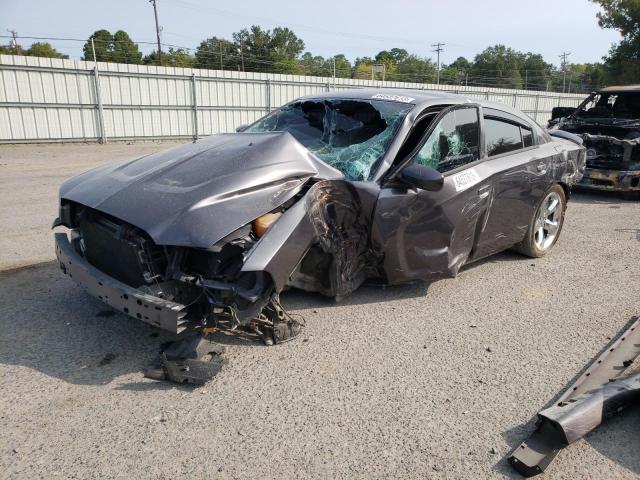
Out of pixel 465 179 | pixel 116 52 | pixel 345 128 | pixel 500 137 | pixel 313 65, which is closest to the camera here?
pixel 465 179

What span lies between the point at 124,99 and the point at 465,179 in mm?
16405

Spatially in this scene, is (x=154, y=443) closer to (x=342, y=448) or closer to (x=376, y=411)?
(x=342, y=448)

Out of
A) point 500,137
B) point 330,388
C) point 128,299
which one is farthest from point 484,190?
point 128,299

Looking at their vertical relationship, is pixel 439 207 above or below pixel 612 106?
below

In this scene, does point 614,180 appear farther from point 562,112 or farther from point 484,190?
point 484,190

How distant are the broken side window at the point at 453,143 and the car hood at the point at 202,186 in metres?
0.94

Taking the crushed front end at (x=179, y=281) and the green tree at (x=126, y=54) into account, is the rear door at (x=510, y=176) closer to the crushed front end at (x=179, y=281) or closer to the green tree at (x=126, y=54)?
the crushed front end at (x=179, y=281)

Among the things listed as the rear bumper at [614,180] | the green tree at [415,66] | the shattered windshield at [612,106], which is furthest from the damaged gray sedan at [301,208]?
the green tree at [415,66]

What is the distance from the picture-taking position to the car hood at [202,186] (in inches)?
107

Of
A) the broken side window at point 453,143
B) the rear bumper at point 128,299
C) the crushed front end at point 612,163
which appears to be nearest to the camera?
the rear bumper at point 128,299

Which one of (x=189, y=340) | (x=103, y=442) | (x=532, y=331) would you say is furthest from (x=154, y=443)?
(x=532, y=331)

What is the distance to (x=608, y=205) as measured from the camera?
817cm

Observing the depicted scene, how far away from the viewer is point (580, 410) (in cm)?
247

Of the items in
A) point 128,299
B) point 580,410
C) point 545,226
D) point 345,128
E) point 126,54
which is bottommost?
point 580,410
